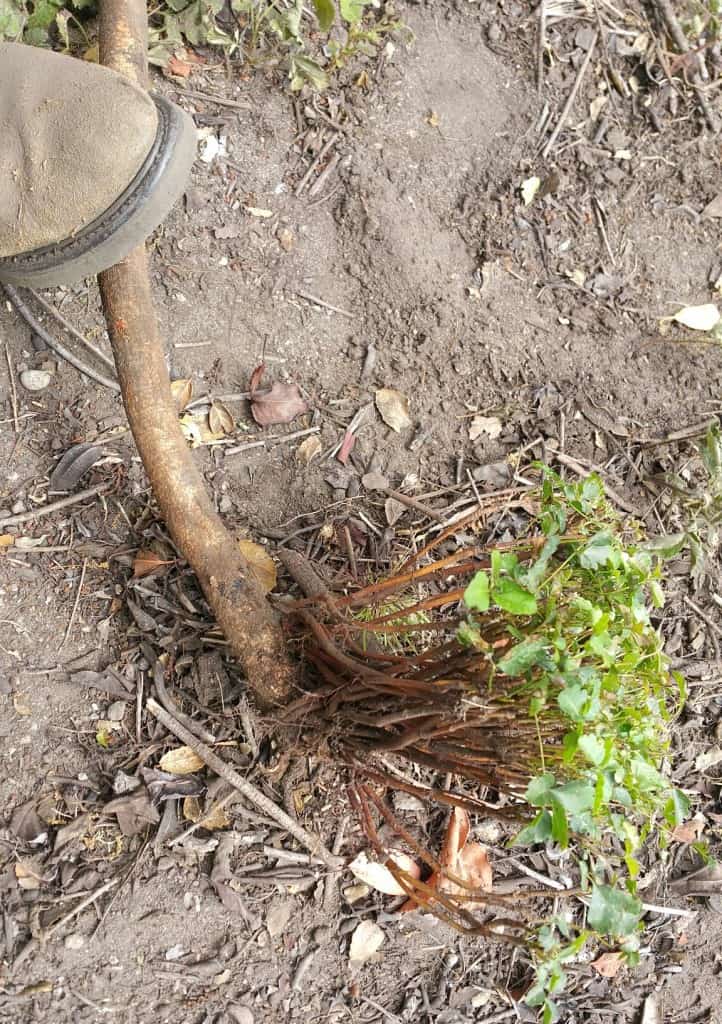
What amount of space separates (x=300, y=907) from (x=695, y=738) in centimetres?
107

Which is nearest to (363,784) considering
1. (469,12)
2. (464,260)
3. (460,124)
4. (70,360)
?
(70,360)

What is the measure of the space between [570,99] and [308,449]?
135 centimetres

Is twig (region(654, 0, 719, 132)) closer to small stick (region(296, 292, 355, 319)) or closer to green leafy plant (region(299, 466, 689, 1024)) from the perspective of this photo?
small stick (region(296, 292, 355, 319))

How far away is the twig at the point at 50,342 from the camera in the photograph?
6.89 ft

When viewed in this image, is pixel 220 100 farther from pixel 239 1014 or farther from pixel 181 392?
pixel 239 1014

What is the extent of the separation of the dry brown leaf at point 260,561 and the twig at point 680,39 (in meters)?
1.90

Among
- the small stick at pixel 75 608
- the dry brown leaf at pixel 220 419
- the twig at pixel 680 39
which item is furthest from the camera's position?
the twig at pixel 680 39

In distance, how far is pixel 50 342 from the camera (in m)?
2.10

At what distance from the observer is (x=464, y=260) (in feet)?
7.84

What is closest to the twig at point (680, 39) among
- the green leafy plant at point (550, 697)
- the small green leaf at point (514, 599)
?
the green leafy plant at point (550, 697)

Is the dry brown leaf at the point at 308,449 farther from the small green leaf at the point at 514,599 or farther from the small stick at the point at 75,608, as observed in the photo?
the small green leaf at the point at 514,599

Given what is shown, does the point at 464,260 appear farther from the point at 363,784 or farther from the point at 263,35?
the point at 363,784

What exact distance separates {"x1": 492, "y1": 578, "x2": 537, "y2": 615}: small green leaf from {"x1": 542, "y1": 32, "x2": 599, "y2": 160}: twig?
1.75 meters

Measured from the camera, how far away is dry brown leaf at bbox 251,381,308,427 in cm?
217
